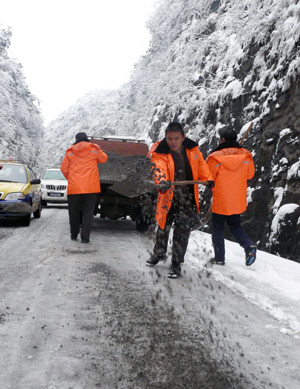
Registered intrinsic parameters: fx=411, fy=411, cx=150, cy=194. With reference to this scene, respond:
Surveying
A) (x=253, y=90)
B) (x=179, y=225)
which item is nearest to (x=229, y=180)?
(x=179, y=225)

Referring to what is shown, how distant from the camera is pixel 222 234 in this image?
19.4 feet

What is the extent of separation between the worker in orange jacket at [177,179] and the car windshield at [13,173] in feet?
20.9

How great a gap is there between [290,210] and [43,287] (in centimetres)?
509

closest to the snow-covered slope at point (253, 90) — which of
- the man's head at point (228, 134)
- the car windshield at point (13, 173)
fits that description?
the man's head at point (228, 134)

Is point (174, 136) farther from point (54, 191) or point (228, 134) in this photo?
point (54, 191)

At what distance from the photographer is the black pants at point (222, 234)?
5793 mm

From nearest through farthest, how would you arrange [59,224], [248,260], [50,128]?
[248,260]
[59,224]
[50,128]

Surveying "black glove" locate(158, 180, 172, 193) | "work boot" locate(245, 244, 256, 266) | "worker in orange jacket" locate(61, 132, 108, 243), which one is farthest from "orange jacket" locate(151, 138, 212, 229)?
"worker in orange jacket" locate(61, 132, 108, 243)

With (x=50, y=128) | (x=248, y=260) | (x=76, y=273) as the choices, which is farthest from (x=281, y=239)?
(x=50, y=128)

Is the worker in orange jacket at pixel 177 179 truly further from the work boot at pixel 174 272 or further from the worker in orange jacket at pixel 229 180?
the worker in orange jacket at pixel 229 180

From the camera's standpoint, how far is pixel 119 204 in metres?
9.04

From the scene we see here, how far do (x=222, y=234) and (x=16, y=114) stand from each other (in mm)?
28869

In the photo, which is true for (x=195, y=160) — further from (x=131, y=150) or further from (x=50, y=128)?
(x=50, y=128)

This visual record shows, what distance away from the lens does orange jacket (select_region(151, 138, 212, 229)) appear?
16.3 ft
